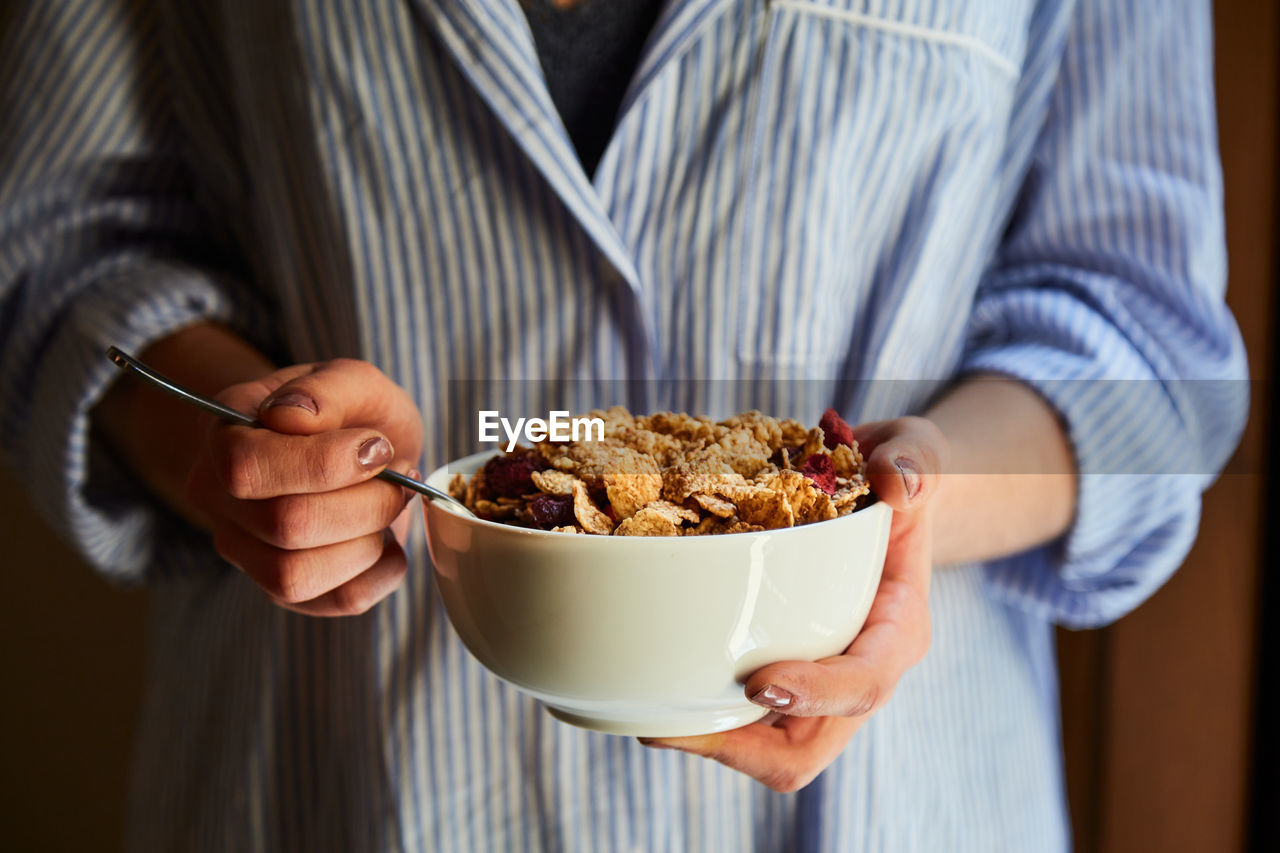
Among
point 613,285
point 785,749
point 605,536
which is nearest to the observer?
point 605,536

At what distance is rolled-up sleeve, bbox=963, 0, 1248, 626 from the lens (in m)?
0.51

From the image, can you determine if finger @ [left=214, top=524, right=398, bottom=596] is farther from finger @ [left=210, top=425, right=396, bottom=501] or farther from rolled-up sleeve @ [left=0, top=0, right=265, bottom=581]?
rolled-up sleeve @ [left=0, top=0, right=265, bottom=581]

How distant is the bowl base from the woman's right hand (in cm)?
10

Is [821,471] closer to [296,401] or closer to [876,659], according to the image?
[876,659]

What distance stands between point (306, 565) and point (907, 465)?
0.76 ft

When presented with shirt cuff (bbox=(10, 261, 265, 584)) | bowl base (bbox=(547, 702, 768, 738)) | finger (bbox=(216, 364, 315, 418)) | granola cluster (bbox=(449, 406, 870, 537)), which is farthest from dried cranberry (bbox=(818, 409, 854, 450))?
shirt cuff (bbox=(10, 261, 265, 584))

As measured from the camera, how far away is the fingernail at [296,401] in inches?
12.2

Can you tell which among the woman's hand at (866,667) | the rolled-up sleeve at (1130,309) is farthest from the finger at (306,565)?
the rolled-up sleeve at (1130,309)

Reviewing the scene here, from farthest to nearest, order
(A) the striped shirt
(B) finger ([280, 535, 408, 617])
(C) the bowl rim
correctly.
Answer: (A) the striped shirt < (B) finger ([280, 535, 408, 617]) < (C) the bowl rim

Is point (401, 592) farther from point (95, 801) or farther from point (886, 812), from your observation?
point (95, 801)

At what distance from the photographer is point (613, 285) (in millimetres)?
478

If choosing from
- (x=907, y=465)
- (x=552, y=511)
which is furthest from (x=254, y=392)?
(x=907, y=465)

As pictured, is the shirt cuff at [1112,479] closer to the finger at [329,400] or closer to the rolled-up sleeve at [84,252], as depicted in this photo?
the finger at [329,400]

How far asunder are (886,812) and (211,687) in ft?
1.46
